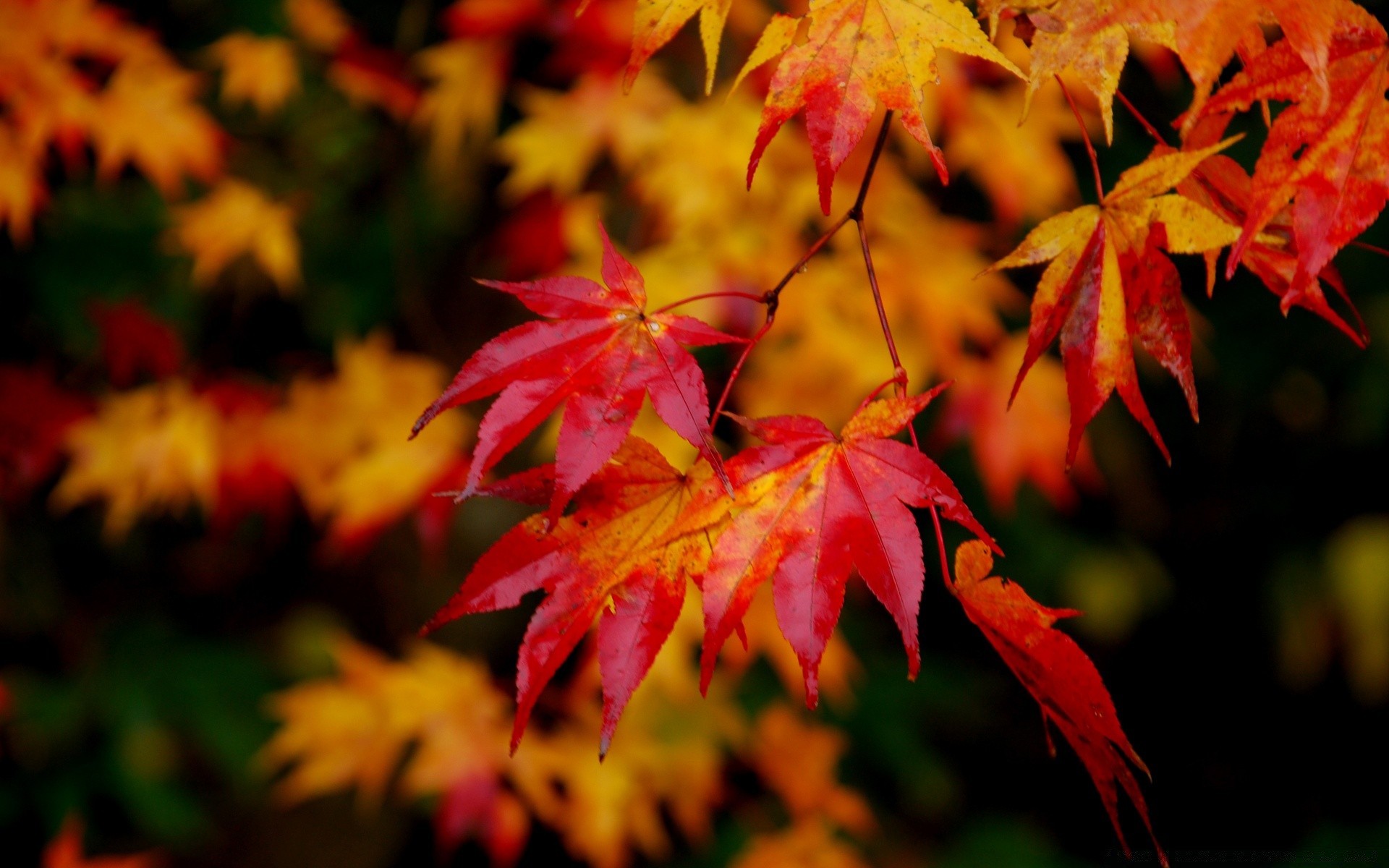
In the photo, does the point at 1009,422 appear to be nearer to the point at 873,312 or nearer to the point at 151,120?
the point at 873,312

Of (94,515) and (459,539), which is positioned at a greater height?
Answer: (459,539)

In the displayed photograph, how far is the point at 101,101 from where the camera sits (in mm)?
1580

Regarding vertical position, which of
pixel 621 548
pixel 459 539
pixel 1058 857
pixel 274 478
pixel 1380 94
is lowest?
pixel 1058 857

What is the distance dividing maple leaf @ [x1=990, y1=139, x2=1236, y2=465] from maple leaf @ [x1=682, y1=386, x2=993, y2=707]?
0.34 feet

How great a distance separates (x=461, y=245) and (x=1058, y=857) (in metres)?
1.92

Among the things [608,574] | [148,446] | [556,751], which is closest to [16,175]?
[148,446]

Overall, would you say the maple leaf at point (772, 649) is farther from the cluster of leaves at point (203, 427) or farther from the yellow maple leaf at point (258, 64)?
the yellow maple leaf at point (258, 64)

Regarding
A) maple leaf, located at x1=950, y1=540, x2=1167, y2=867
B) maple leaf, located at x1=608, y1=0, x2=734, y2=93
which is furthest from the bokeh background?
maple leaf, located at x1=950, y1=540, x2=1167, y2=867

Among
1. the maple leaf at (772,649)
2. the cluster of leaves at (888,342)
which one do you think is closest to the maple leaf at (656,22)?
the cluster of leaves at (888,342)

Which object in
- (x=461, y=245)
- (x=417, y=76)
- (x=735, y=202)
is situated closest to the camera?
(x=735, y=202)

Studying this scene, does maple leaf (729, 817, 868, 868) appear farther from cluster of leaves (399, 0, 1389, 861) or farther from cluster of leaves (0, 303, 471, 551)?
cluster of leaves (399, 0, 1389, 861)

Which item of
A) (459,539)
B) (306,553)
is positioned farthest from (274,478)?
(306,553)

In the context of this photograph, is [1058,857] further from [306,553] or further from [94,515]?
[94,515]

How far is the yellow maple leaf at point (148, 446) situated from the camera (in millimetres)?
1587
